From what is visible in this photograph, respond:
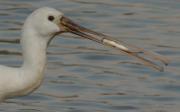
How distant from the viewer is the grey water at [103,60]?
1466 centimetres

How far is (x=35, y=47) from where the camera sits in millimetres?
11727

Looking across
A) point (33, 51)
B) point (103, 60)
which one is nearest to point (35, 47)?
point (33, 51)

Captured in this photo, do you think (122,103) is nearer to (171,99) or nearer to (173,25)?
(171,99)

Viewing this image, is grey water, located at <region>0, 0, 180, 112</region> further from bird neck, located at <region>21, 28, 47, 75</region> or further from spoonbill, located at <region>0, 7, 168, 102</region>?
bird neck, located at <region>21, 28, 47, 75</region>

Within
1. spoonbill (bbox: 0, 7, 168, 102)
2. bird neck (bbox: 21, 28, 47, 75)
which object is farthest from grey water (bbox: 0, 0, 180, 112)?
bird neck (bbox: 21, 28, 47, 75)

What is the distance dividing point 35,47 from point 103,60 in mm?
4865

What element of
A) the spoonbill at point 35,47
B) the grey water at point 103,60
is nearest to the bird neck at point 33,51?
the spoonbill at point 35,47

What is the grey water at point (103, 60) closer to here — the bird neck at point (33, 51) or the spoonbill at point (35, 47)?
the spoonbill at point (35, 47)

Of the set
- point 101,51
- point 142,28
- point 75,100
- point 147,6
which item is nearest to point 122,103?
point 75,100

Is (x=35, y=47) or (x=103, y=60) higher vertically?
(x=35, y=47)

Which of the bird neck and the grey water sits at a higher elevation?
the bird neck

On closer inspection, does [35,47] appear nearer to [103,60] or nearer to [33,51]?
[33,51]

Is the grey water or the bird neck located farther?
the grey water

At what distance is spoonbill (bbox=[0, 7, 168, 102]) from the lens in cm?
1170
